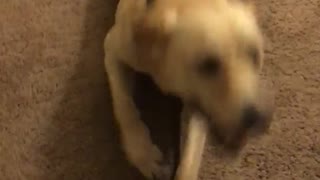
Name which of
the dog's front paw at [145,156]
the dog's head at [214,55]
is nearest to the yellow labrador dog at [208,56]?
the dog's head at [214,55]

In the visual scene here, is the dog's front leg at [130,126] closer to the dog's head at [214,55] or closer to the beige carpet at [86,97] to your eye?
the beige carpet at [86,97]

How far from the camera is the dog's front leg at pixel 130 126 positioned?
1276 mm

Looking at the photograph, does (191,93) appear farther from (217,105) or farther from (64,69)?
(64,69)

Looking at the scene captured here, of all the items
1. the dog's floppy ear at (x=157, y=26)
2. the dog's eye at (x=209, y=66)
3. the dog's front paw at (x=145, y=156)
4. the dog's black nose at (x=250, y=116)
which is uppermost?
the dog's floppy ear at (x=157, y=26)

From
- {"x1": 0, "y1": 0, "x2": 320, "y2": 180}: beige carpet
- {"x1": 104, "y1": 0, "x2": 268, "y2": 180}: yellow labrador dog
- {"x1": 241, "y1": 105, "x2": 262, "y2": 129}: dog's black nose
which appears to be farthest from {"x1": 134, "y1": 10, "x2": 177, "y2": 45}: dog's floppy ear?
{"x1": 0, "y1": 0, "x2": 320, "y2": 180}: beige carpet

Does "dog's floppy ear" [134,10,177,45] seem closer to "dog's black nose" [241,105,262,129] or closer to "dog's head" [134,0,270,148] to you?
"dog's head" [134,0,270,148]

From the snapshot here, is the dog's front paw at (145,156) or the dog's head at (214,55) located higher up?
the dog's head at (214,55)

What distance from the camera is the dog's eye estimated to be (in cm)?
109

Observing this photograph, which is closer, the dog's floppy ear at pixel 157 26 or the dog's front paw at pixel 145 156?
the dog's floppy ear at pixel 157 26

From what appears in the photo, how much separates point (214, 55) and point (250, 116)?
98mm

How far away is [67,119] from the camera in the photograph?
4.46ft

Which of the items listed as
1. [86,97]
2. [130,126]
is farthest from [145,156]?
[86,97]

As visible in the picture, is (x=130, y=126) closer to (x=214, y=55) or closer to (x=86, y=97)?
(x=86, y=97)

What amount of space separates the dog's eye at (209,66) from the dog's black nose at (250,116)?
68 millimetres
